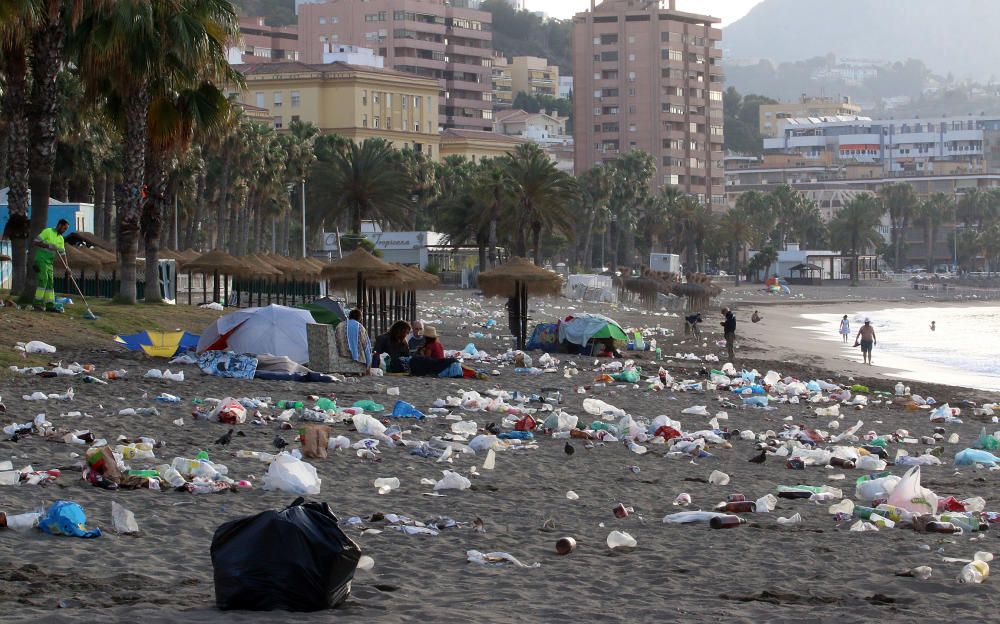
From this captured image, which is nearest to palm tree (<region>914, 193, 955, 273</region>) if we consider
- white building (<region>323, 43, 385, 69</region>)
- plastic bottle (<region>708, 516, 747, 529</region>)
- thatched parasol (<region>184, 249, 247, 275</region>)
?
white building (<region>323, 43, 385, 69</region>)

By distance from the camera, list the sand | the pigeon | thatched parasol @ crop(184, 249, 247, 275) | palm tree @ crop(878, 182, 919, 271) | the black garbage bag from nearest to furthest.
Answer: the black garbage bag, the sand, the pigeon, thatched parasol @ crop(184, 249, 247, 275), palm tree @ crop(878, 182, 919, 271)

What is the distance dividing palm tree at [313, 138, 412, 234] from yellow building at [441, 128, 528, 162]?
4746 centimetres

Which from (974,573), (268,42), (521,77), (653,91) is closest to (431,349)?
(974,573)

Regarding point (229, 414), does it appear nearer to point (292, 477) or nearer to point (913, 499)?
point (292, 477)

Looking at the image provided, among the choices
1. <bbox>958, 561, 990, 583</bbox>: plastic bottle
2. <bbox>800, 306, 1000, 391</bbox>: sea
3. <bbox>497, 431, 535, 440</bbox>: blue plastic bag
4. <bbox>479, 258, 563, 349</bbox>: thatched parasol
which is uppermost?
<bbox>479, 258, 563, 349</bbox>: thatched parasol

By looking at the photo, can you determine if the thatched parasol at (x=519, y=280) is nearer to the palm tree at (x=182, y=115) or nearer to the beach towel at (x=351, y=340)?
the palm tree at (x=182, y=115)

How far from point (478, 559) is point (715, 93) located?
13720cm

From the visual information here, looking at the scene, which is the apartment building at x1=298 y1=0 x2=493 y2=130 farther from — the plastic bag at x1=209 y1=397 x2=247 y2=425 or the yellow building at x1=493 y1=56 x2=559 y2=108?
the plastic bag at x1=209 y1=397 x2=247 y2=425

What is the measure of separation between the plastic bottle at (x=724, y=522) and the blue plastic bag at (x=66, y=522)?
12.8ft

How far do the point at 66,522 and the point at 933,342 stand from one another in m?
44.4

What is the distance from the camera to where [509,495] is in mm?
9711

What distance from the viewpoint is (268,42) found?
141000 millimetres

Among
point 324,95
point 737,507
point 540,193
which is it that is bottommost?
point 737,507

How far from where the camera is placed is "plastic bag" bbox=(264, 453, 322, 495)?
9.25 metres
